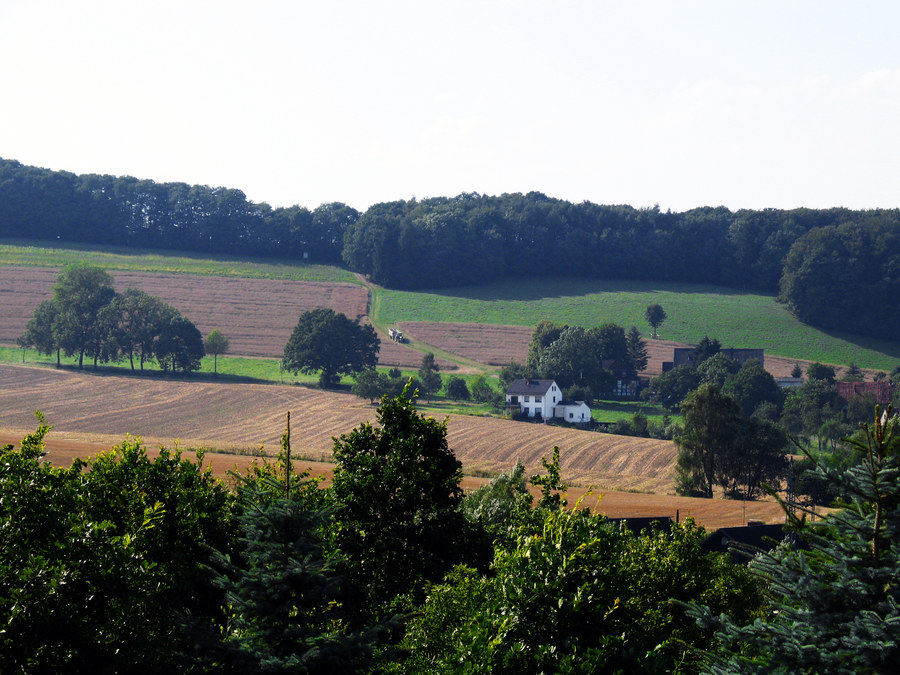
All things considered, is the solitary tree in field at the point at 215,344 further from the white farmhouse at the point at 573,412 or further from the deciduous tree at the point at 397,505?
the deciduous tree at the point at 397,505

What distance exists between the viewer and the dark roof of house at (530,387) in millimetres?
98312

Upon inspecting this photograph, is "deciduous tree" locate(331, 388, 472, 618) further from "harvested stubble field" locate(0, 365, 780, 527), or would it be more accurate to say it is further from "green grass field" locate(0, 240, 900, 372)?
"green grass field" locate(0, 240, 900, 372)

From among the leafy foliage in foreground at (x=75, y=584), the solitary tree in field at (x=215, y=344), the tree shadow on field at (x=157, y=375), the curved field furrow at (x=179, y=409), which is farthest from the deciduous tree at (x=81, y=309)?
the leafy foliage in foreground at (x=75, y=584)

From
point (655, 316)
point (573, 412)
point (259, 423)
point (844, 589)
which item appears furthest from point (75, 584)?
point (655, 316)

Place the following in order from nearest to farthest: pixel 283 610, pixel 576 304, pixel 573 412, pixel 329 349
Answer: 1. pixel 283 610
2. pixel 573 412
3. pixel 329 349
4. pixel 576 304

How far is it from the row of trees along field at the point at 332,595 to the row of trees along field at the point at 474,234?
13546 centimetres

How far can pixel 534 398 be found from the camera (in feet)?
320

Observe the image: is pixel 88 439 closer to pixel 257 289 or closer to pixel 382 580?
pixel 382 580

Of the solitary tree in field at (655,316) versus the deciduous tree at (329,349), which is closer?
the deciduous tree at (329,349)

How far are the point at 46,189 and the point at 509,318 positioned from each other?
8568cm

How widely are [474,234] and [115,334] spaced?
74.8 m

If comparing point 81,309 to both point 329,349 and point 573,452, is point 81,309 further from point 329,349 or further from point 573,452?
point 573,452

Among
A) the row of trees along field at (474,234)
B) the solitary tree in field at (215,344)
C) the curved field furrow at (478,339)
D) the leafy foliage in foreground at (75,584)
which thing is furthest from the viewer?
the row of trees along field at (474,234)

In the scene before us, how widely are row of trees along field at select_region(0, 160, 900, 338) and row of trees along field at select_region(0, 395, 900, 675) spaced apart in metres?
135
